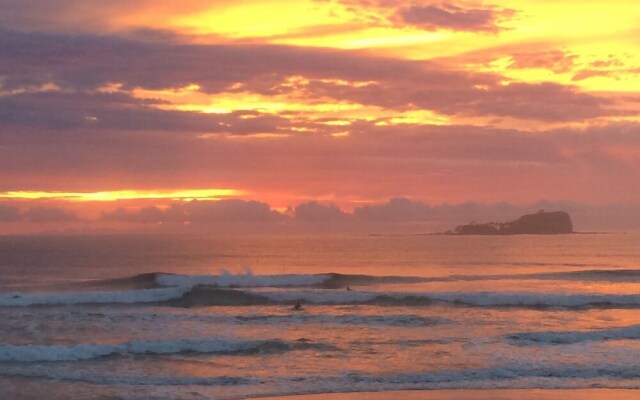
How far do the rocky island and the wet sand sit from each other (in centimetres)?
14104

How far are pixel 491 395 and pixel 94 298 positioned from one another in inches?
980

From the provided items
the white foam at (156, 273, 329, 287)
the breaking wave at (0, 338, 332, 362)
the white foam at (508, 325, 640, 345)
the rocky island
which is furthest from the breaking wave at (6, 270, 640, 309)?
the rocky island

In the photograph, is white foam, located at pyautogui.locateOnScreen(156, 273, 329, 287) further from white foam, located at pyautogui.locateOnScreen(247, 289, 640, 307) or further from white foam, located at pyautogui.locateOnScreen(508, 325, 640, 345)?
white foam, located at pyautogui.locateOnScreen(508, 325, 640, 345)

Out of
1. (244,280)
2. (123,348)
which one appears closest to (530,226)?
(244,280)

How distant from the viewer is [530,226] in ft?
520

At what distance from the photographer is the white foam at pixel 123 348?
20.0 m

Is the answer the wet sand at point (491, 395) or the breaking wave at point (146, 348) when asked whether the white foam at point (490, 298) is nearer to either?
the breaking wave at point (146, 348)

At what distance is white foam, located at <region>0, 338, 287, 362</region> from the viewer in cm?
2002

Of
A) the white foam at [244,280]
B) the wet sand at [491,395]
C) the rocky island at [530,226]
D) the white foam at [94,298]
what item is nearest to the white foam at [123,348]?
the wet sand at [491,395]

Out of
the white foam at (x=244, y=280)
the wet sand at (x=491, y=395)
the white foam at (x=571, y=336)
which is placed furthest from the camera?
the white foam at (x=244, y=280)

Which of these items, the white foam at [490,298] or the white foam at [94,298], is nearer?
the white foam at [490,298]

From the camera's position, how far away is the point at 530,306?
34406 mm

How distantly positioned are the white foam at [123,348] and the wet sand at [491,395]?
236 inches

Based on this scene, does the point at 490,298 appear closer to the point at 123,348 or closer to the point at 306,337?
the point at 306,337
